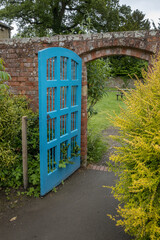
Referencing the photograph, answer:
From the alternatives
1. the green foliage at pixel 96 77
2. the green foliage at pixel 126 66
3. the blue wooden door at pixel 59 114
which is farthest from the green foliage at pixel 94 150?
the green foliage at pixel 126 66

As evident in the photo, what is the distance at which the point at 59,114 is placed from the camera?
12.7 ft

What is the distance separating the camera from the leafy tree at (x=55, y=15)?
20078 millimetres

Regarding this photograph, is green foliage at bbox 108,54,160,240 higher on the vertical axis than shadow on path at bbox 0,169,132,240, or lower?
higher

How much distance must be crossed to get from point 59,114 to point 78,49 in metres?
1.48

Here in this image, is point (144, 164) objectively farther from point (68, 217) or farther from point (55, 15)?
point (55, 15)

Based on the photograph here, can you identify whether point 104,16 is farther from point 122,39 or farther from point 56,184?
point 56,184

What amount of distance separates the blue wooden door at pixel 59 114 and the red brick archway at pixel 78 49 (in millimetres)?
274

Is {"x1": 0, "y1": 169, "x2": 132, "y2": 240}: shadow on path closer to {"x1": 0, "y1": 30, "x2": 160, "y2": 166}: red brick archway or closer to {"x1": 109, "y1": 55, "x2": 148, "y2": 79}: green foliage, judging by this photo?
{"x1": 0, "y1": 30, "x2": 160, "y2": 166}: red brick archway

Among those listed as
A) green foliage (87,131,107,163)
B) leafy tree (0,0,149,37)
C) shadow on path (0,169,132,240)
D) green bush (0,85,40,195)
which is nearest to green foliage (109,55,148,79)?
leafy tree (0,0,149,37)

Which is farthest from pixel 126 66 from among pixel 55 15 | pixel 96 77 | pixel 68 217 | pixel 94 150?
pixel 68 217

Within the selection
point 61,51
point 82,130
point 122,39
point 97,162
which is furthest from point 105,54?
point 97,162

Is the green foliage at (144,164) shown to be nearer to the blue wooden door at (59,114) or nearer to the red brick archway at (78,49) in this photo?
the blue wooden door at (59,114)

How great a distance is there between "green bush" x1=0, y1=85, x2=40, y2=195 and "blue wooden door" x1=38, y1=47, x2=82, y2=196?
37 centimetres

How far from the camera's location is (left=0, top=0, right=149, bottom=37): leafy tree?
790 inches
